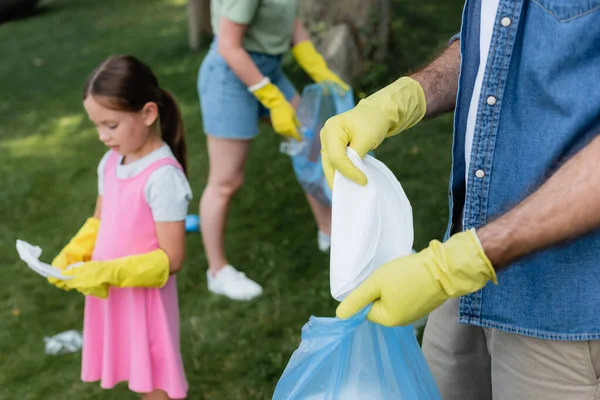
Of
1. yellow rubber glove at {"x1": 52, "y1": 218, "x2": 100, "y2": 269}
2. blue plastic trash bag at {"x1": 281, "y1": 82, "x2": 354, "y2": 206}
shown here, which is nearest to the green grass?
blue plastic trash bag at {"x1": 281, "y1": 82, "x2": 354, "y2": 206}

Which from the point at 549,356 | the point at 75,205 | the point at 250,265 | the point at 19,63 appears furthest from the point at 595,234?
the point at 19,63

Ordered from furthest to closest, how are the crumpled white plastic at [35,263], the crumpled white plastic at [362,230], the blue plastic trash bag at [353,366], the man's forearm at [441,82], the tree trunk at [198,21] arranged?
1. the tree trunk at [198,21]
2. the crumpled white plastic at [35,263]
3. the man's forearm at [441,82]
4. the blue plastic trash bag at [353,366]
5. the crumpled white plastic at [362,230]

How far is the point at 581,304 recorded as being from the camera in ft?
4.77

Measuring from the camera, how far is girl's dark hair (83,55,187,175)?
2293mm

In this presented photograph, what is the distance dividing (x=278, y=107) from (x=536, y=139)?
5.94ft

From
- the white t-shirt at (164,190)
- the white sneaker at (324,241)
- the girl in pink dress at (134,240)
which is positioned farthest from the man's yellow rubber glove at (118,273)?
the white sneaker at (324,241)

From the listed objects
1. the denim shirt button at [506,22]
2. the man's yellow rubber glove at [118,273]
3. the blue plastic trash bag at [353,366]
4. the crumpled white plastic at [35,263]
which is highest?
the denim shirt button at [506,22]

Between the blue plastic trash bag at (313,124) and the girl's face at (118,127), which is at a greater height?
the girl's face at (118,127)

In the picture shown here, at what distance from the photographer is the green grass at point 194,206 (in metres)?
3.06

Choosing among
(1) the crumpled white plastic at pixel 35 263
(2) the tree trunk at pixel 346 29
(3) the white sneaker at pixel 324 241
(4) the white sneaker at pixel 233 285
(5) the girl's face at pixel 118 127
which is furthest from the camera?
(2) the tree trunk at pixel 346 29

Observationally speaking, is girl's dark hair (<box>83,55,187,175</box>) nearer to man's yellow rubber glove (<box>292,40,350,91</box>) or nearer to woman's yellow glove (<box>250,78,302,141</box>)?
woman's yellow glove (<box>250,78,302,141</box>)

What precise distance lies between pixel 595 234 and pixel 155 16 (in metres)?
7.60

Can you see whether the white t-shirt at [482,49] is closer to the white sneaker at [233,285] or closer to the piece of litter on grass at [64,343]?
the white sneaker at [233,285]

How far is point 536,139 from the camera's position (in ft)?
4.71
